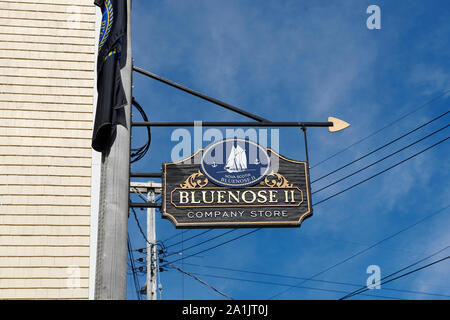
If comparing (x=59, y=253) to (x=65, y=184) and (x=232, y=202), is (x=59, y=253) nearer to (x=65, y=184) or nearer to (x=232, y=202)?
(x=65, y=184)

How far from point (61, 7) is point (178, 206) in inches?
205

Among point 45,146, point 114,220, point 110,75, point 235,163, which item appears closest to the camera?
point 114,220

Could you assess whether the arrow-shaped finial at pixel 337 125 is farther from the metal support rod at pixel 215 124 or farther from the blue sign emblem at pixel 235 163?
the blue sign emblem at pixel 235 163

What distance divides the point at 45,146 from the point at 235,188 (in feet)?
11.9

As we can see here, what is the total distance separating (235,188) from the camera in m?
6.49

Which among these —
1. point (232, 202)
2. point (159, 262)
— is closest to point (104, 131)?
point (232, 202)

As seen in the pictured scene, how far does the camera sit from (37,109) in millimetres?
9203

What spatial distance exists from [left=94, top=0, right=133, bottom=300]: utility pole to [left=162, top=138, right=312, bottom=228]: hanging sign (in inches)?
35.5

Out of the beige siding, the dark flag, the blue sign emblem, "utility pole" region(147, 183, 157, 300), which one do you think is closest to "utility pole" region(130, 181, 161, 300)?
"utility pole" region(147, 183, 157, 300)

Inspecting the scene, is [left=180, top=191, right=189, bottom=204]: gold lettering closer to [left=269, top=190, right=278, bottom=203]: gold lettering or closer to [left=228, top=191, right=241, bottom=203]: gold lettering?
[left=228, top=191, right=241, bottom=203]: gold lettering

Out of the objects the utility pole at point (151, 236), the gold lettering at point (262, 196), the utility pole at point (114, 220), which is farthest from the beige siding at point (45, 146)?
the utility pole at point (151, 236)

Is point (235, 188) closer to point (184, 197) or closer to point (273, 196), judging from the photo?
point (273, 196)

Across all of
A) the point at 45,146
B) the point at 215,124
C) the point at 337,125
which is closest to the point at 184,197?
the point at 215,124

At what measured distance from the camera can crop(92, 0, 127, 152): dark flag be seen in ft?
18.6
